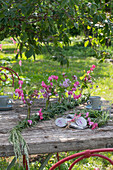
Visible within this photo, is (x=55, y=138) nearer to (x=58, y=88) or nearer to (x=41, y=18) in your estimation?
(x=58, y=88)

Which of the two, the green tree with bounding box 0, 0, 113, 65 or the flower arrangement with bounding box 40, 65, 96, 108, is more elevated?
the green tree with bounding box 0, 0, 113, 65

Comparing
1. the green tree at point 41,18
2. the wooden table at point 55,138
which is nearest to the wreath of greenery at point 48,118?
the wooden table at point 55,138

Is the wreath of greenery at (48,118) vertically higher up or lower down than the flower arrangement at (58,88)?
lower down

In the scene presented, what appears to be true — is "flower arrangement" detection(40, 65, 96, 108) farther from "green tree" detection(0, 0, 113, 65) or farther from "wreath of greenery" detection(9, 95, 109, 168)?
"green tree" detection(0, 0, 113, 65)

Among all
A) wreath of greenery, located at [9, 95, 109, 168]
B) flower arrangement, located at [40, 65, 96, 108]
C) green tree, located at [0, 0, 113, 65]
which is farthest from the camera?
flower arrangement, located at [40, 65, 96, 108]

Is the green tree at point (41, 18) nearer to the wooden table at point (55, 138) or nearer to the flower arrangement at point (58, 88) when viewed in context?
the flower arrangement at point (58, 88)

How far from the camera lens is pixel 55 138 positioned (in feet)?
5.57

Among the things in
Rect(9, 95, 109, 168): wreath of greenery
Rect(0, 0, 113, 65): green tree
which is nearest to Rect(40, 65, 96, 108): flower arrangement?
Rect(9, 95, 109, 168): wreath of greenery

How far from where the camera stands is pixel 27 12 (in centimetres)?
206

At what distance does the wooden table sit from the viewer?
1.63m

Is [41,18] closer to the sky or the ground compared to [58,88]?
closer to the sky

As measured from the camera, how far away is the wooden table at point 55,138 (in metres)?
1.63

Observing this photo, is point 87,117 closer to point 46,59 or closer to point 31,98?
point 31,98

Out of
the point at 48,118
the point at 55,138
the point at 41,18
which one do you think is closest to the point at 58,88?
the point at 48,118
